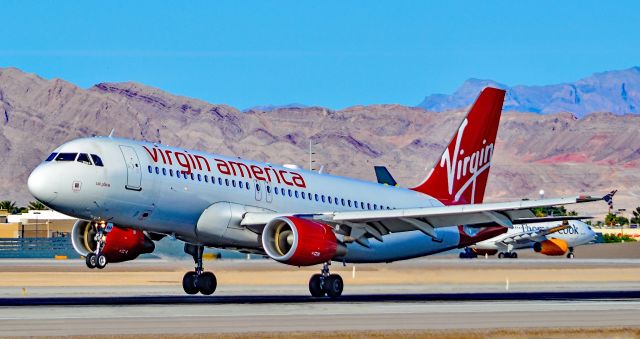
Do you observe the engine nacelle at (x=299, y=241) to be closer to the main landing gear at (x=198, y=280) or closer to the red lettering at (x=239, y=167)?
the red lettering at (x=239, y=167)

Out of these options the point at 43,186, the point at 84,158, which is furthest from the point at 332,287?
the point at 43,186

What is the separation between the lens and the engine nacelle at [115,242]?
49719mm

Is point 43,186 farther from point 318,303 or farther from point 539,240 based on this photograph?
point 539,240

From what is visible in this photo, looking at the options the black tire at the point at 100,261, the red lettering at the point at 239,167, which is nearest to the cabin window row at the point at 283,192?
the red lettering at the point at 239,167

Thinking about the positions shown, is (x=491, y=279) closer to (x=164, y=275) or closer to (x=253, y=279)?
(x=253, y=279)

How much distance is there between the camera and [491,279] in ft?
233

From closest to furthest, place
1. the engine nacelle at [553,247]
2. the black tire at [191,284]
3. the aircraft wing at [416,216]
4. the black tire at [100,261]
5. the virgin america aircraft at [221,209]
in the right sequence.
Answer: the black tire at [100,261] → the virgin america aircraft at [221,209] → the aircraft wing at [416,216] → the black tire at [191,284] → the engine nacelle at [553,247]

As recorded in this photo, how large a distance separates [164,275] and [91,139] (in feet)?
105

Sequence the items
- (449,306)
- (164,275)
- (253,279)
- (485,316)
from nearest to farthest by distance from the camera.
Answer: (485,316) < (449,306) < (253,279) < (164,275)

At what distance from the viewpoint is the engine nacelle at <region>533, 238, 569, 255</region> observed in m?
137

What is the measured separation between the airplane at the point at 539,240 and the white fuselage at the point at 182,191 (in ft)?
242

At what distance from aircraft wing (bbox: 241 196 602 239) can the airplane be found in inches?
2981

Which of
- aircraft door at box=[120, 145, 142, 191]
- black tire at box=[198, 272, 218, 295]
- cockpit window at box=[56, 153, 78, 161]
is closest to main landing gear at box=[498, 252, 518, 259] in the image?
black tire at box=[198, 272, 218, 295]

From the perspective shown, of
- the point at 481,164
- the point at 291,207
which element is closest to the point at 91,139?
the point at 291,207
